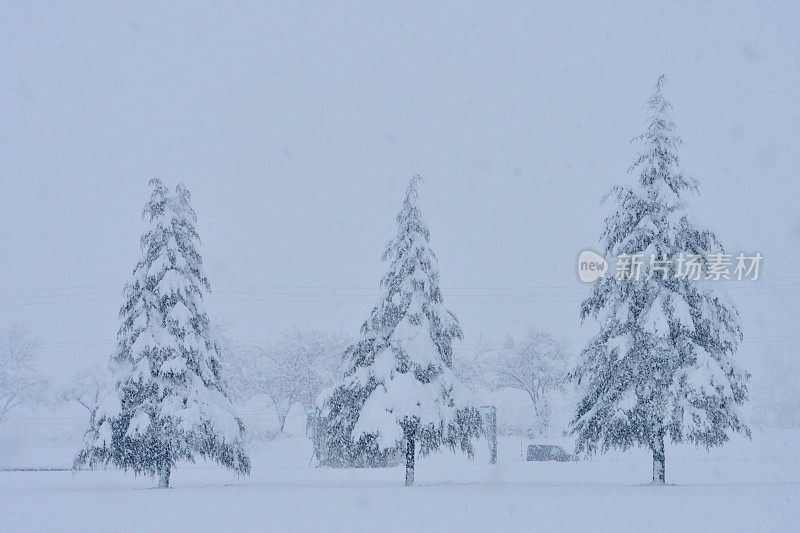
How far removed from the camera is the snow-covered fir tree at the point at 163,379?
2211 cm

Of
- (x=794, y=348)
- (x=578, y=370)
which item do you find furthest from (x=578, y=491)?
(x=794, y=348)

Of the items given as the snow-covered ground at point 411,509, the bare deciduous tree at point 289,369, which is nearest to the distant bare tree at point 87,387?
the bare deciduous tree at point 289,369

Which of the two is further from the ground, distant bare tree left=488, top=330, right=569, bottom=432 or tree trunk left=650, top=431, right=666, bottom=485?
distant bare tree left=488, top=330, right=569, bottom=432

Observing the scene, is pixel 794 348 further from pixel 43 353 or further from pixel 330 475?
pixel 43 353

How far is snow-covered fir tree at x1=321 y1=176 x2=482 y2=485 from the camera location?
22.0 m

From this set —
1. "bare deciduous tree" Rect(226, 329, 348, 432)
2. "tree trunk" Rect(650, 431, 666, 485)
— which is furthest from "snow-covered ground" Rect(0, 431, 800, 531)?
"bare deciduous tree" Rect(226, 329, 348, 432)

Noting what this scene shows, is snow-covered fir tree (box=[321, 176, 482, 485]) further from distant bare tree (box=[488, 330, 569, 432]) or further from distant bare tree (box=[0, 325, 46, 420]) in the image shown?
distant bare tree (box=[0, 325, 46, 420])

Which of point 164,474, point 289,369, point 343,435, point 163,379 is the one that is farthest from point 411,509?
point 289,369

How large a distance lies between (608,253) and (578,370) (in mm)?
3835

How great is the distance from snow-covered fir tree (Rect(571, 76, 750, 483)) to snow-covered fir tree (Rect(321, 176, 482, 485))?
4.16 meters

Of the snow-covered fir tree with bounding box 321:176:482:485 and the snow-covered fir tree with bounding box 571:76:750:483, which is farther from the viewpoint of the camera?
the snow-covered fir tree with bounding box 321:176:482:485

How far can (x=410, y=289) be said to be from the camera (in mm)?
23406

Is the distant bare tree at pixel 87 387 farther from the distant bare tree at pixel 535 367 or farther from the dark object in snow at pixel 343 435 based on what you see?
the dark object in snow at pixel 343 435

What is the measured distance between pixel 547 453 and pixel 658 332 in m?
26.3
